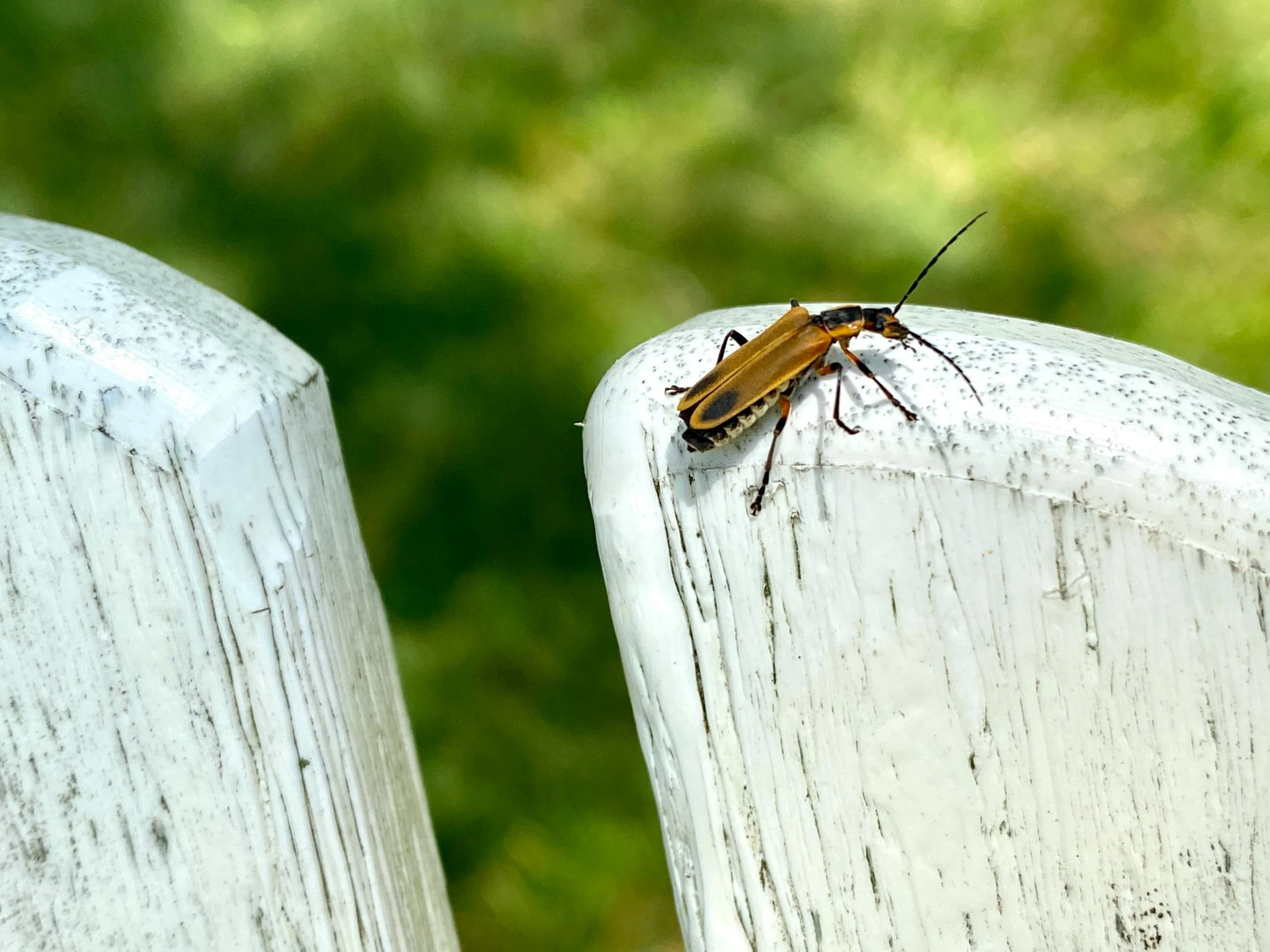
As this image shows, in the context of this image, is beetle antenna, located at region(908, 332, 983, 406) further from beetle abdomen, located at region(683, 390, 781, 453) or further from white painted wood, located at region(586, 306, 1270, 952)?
beetle abdomen, located at region(683, 390, 781, 453)

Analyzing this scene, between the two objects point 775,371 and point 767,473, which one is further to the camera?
point 775,371

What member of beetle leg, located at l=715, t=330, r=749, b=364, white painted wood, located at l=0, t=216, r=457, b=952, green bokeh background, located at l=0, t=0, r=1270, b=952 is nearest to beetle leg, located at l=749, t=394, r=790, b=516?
beetle leg, located at l=715, t=330, r=749, b=364

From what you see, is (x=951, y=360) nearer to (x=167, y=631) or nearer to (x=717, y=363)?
(x=717, y=363)

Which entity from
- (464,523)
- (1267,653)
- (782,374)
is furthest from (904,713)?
(464,523)

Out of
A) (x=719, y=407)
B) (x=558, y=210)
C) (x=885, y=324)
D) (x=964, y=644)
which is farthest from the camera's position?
(x=558, y=210)

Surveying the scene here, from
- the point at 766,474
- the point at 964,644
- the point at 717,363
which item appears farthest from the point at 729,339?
the point at 964,644

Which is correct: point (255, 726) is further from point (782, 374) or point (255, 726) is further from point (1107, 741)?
point (1107, 741)

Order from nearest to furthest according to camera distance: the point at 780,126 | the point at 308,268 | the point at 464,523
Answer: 1. the point at 464,523
2. the point at 308,268
3. the point at 780,126

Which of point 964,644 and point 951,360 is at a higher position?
point 951,360
